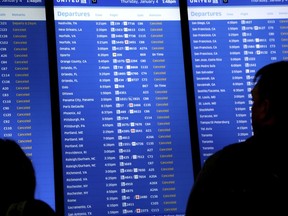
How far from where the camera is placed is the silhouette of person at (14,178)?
98.0 inches

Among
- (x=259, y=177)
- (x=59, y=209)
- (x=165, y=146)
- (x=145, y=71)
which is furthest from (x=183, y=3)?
(x=259, y=177)

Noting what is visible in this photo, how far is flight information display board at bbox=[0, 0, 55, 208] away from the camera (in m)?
3.90

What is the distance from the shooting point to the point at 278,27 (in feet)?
14.6

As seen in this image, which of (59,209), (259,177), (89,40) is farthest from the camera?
(89,40)

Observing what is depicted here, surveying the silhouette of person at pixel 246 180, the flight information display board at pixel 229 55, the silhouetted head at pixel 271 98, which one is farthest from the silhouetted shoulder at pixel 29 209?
the flight information display board at pixel 229 55

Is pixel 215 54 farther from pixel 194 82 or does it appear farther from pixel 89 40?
pixel 89 40

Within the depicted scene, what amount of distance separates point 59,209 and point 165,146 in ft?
2.61

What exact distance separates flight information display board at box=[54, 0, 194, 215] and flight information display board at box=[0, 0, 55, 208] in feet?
0.35

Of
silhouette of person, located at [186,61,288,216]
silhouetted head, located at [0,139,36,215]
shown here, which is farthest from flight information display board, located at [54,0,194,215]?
silhouette of person, located at [186,61,288,216]

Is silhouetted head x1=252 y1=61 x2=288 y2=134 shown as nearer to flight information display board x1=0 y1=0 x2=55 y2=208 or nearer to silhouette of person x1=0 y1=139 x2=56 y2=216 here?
silhouette of person x1=0 y1=139 x2=56 y2=216

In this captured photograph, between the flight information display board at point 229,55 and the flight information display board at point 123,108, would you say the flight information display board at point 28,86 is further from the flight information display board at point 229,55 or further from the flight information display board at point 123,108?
the flight information display board at point 229,55

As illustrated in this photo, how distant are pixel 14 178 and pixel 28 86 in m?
1.55

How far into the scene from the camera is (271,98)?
2684 millimetres

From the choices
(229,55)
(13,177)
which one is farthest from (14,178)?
(229,55)
